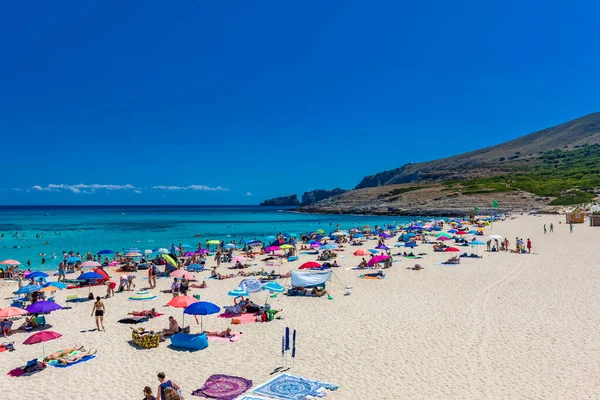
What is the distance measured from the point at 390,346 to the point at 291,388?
161 inches

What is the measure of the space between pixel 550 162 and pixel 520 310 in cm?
15016

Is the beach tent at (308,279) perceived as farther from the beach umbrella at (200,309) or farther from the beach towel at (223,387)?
the beach towel at (223,387)

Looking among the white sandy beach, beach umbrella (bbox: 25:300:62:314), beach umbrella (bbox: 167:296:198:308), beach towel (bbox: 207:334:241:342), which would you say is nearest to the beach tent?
the white sandy beach

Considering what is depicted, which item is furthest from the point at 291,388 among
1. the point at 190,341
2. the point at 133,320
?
the point at 133,320

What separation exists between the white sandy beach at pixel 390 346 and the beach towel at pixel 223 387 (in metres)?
0.34

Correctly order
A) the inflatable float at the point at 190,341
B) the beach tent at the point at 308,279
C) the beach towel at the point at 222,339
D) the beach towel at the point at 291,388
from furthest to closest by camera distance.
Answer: the beach tent at the point at 308,279
the beach towel at the point at 222,339
the inflatable float at the point at 190,341
the beach towel at the point at 291,388

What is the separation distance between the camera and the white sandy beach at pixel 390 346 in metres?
9.81

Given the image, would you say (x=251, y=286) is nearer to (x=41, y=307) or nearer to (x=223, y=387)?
(x=41, y=307)

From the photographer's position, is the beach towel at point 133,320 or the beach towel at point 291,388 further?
the beach towel at point 133,320

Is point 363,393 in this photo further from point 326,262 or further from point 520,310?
point 326,262

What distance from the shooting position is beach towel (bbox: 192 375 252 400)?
9305mm

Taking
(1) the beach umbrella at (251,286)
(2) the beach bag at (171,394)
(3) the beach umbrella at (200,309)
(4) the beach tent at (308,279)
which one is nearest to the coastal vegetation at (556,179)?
(4) the beach tent at (308,279)

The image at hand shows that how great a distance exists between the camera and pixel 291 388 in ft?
31.4

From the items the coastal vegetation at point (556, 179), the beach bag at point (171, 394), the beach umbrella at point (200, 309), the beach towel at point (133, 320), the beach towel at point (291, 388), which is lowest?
the beach towel at point (291, 388)
